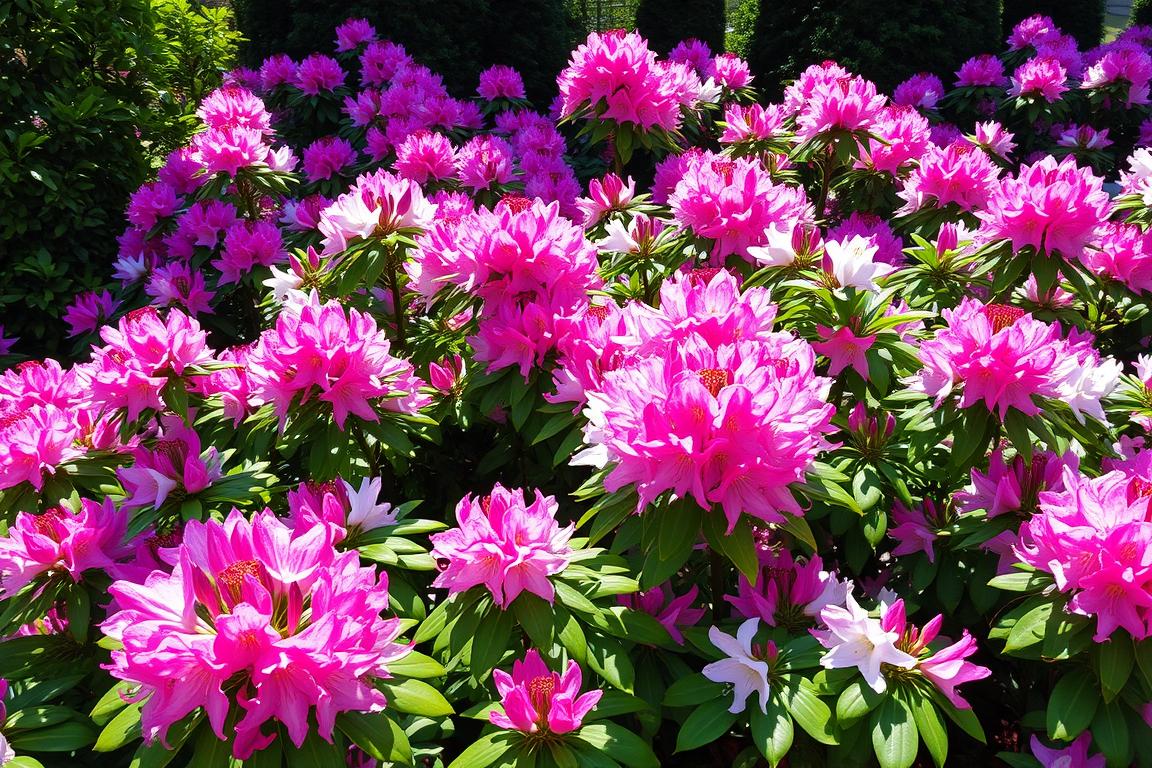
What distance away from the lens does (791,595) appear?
184 centimetres

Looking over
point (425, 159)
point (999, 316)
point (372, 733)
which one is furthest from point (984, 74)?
point (372, 733)

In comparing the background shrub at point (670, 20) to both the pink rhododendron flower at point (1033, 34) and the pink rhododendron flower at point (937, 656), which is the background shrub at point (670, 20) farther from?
the pink rhododendron flower at point (937, 656)

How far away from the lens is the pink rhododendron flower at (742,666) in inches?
60.1

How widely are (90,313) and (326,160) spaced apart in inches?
58.6

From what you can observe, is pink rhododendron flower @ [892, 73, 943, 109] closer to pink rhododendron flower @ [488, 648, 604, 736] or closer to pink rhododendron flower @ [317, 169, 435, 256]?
pink rhododendron flower @ [317, 169, 435, 256]

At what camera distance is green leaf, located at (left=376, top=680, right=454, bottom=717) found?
137cm

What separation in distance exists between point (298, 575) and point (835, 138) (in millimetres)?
2933

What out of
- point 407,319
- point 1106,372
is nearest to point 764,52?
point 407,319

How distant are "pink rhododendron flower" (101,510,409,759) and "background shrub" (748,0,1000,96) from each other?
7.28 m

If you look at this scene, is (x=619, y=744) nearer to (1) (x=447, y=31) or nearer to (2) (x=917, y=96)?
(2) (x=917, y=96)

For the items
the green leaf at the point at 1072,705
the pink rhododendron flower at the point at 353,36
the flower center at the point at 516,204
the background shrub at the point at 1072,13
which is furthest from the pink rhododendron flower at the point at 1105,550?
the background shrub at the point at 1072,13

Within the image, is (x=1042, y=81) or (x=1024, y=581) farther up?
(x=1042, y=81)

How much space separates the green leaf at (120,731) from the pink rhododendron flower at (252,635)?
0.07m

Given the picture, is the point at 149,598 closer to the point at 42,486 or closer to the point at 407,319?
the point at 42,486
